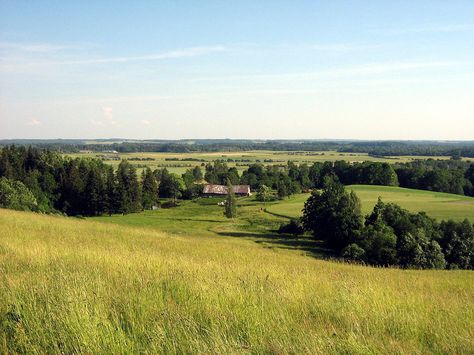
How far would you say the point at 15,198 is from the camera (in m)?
57.4

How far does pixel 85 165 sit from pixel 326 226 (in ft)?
186

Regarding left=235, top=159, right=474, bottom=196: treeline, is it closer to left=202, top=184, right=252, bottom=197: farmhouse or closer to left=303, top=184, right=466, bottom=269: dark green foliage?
left=202, top=184, right=252, bottom=197: farmhouse

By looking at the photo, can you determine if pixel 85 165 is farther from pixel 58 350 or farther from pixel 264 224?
pixel 58 350

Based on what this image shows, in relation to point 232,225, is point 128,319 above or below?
above

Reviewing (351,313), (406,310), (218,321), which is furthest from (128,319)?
(406,310)

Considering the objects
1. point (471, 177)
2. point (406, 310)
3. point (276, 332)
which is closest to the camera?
point (276, 332)

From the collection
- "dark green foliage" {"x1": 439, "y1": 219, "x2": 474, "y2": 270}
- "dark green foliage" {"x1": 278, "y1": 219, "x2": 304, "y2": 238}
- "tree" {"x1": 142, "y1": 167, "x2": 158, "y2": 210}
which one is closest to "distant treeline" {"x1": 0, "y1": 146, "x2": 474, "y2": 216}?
Result: "tree" {"x1": 142, "y1": 167, "x2": 158, "y2": 210}

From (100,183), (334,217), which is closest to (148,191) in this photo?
(100,183)

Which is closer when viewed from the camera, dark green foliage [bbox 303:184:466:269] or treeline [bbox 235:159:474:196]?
dark green foliage [bbox 303:184:466:269]

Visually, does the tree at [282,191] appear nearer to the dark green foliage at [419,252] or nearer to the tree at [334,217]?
the tree at [334,217]

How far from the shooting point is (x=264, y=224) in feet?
235

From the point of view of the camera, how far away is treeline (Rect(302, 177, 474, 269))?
1727 inches

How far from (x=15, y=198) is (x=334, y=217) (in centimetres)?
4257

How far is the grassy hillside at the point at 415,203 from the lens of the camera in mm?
67438
